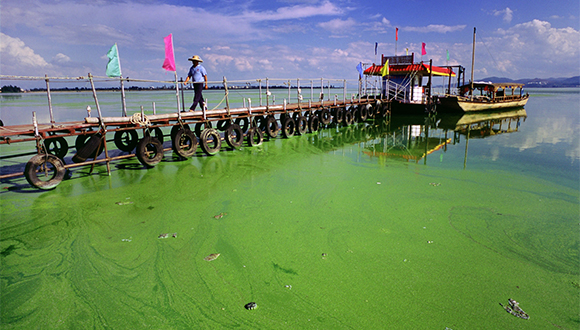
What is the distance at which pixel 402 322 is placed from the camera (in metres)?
3.38

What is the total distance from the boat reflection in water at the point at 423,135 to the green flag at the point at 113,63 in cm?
833

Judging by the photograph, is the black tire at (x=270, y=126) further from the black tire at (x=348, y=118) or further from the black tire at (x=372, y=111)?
the black tire at (x=372, y=111)

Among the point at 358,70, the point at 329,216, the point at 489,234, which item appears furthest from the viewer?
the point at 358,70

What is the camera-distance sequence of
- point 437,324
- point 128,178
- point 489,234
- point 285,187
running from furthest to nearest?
point 128,178 < point 285,187 < point 489,234 < point 437,324

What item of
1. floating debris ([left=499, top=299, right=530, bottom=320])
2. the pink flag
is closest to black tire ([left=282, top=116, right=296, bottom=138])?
the pink flag

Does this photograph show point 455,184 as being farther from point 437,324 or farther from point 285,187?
point 437,324

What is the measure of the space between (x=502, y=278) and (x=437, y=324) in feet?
4.62

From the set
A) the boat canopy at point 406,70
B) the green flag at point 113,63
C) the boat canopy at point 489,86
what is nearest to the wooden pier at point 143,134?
the green flag at point 113,63

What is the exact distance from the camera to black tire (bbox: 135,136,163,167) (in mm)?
9367

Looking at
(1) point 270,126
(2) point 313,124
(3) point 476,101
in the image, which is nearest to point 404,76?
(3) point 476,101

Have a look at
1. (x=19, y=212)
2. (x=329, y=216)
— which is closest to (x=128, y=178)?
(x=19, y=212)

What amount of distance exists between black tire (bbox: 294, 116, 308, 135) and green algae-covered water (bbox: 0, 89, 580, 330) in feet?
22.4

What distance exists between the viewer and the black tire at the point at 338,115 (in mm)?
19406

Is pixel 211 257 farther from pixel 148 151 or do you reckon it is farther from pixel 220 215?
pixel 148 151
